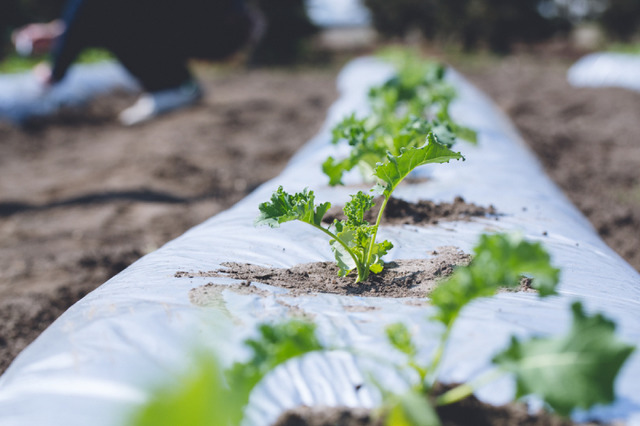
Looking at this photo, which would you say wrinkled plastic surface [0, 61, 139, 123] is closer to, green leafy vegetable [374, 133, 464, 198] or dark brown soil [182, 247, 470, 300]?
dark brown soil [182, 247, 470, 300]

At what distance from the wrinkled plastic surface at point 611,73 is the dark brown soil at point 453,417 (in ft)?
27.0

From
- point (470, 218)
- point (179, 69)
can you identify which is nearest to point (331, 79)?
point (179, 69)

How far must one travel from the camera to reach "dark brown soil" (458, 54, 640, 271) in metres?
3.36

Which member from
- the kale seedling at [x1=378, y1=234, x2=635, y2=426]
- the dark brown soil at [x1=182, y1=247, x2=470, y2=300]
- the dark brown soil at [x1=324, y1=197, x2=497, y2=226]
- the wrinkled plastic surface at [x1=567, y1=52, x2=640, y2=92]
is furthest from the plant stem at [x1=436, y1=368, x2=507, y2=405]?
the wrinkled plastic surface at [x1=567, y1=52, x2=640, y2=92]

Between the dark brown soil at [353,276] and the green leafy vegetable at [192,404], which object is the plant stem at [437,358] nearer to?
the dark brown soil at [353,276]

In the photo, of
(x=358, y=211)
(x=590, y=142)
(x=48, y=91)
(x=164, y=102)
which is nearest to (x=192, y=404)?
(x=358, y=211)

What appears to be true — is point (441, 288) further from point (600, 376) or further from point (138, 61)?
point (138, 61)

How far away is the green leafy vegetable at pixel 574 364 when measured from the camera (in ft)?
2.86

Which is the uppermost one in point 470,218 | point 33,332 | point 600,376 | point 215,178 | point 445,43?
point 600,376

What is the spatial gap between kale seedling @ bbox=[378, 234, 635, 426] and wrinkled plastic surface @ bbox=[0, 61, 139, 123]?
596 centimetres

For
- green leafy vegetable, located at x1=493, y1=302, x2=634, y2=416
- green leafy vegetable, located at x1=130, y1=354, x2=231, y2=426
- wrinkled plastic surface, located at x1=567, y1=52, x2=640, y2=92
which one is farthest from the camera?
wrinkled plastic surface, located at x1=567, y1=52, x2=640, y2=92

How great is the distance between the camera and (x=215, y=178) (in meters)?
4.54

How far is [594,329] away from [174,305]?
2.95ft

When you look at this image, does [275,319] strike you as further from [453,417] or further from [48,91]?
[48,91]
